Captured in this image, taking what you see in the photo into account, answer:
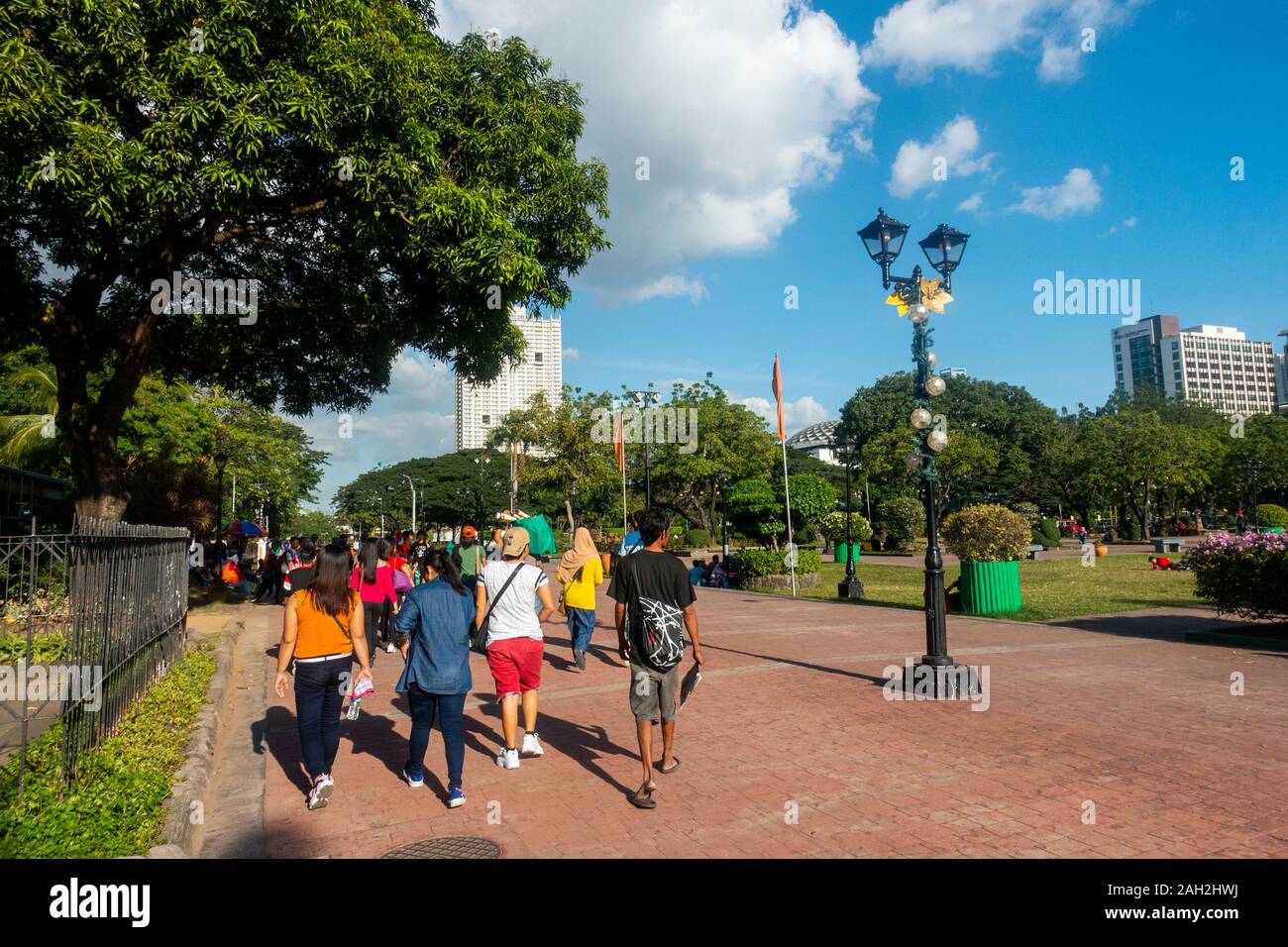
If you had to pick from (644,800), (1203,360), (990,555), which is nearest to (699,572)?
(990,555)

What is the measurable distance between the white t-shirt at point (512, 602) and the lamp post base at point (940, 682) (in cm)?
423

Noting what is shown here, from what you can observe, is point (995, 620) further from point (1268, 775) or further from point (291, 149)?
point (291, 149)

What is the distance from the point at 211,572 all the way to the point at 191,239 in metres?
18.9

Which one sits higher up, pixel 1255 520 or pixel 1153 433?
pixel 1153 433

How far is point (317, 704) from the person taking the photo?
5.12 m

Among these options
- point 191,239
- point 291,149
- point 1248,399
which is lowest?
point 191,239

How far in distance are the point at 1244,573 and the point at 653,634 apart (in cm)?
1060

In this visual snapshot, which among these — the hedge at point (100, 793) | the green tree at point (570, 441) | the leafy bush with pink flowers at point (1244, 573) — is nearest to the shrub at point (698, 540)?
the green tree at point (570, 441)

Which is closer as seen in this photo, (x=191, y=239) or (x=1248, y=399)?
(x=191, y=239)

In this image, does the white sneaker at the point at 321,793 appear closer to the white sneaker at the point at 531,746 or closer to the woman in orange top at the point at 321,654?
the woman in orange top at the point at 321,654

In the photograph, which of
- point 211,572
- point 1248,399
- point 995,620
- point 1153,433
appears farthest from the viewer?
point 1248,399

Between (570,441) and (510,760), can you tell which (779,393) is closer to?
(510,760)
